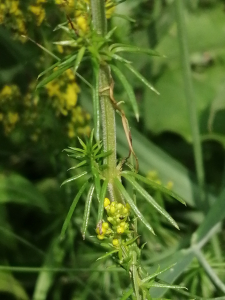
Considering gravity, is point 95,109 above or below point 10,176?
above

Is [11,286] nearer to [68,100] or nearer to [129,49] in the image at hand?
[68,100]

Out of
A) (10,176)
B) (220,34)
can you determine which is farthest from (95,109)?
(220,34)

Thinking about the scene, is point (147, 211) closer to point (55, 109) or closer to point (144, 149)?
point (144, 149)

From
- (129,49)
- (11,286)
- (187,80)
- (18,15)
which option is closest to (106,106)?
(129,49)

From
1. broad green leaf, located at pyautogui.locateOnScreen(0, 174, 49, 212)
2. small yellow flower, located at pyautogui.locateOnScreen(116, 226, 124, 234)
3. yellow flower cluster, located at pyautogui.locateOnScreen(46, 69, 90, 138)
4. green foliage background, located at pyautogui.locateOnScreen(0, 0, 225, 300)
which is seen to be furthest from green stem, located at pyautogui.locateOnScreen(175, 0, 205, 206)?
small yellow flower, located at pyautogui.locateOnScreen(116, 226, 124, 234)

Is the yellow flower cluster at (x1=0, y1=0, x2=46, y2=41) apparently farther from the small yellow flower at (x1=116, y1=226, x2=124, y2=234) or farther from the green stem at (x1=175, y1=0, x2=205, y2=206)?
the small yellow flower at (x1=116, y1=226, x2=124, y2=234)

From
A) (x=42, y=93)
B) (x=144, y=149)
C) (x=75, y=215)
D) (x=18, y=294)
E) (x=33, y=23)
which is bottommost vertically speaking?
(x=18, y=294)
